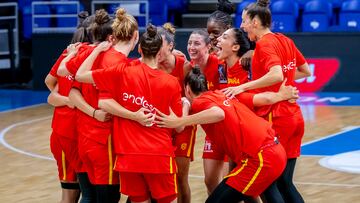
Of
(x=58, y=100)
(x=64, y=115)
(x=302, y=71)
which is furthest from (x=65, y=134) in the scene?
(x=302, y=71)

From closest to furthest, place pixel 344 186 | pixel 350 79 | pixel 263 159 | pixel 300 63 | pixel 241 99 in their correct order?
pixel 263 159, pixel 241 99, pixel 300 63, pixel 344 186, pixel 350 79

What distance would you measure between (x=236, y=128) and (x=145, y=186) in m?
0.68

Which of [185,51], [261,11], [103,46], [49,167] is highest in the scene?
[261,11]

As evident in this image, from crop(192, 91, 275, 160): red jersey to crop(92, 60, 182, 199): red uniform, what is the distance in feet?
0.72

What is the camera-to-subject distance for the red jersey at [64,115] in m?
6.41

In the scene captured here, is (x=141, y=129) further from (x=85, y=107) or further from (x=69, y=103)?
(x=69, y=103)

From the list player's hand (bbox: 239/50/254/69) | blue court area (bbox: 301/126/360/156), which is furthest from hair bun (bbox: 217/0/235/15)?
blue court area (bbox: 301/126/360/156)

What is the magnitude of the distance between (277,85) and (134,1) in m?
9.97

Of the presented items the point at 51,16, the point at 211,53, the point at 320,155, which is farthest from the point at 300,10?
the point at 211,53

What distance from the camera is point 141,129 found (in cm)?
559

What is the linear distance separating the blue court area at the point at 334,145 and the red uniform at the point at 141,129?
4528mm

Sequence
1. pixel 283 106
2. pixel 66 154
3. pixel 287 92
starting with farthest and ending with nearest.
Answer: pixel 66 154 < pixel 283 106 < pixel 287 92

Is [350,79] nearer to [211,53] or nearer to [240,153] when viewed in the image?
[211,53]

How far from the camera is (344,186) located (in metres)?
8.21
